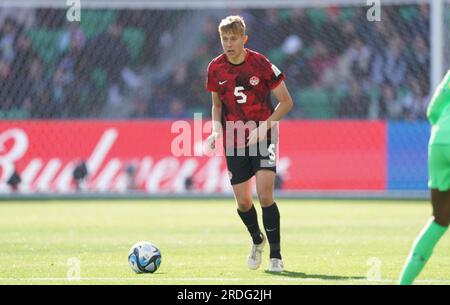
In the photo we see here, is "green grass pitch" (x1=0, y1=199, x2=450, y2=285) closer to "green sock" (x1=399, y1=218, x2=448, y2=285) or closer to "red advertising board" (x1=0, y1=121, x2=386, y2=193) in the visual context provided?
→ "red advertising board" (x1=0, y1=121, x2=386, y2=193)

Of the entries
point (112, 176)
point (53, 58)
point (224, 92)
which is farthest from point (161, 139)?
point (224, 92)

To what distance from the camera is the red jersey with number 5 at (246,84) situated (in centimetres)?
997

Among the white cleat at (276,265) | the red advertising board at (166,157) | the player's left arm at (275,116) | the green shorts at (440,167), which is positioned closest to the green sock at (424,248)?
the green shorts at (440,167)

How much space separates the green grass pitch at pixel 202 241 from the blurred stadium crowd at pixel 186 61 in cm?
387

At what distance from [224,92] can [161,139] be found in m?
11.8

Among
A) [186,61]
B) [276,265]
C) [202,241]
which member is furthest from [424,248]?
[186,61]

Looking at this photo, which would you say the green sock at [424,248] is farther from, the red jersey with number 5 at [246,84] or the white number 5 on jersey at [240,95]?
the white number 5 on jersey at [240,95]

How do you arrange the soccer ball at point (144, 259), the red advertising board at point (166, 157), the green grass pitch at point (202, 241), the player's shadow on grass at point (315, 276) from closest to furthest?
the player's shadow on grass at point (315, 276) → the green grass pitch at point (202, 241) → the soccer ball at point (144, 259) → the red advertising board at point (166, 157)

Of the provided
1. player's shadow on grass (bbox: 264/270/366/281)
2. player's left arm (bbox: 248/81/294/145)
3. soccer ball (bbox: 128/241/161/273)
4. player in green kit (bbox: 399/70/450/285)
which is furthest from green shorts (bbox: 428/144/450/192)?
soccer ball (bbox: 128/241/161/273)

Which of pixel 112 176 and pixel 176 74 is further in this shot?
pixel 176 74

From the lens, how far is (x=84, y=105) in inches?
952
